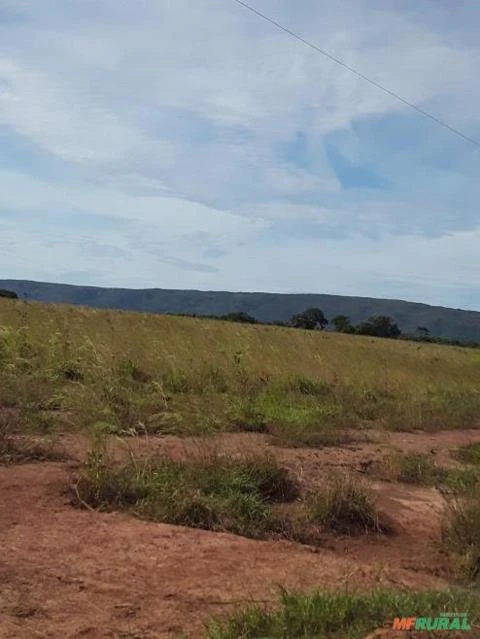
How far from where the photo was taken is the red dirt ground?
4.19m

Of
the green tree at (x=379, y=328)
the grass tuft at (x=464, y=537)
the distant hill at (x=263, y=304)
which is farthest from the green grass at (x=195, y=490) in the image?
the distant hill at (x=263, y=304)

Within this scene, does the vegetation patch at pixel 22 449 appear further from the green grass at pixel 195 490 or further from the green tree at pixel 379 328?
the green tree at pixel 379 328

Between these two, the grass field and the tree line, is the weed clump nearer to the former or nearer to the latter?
the grass field

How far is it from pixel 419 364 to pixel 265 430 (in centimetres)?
1596

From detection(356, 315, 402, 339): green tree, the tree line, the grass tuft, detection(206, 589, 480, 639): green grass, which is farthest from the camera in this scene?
detection(356, 315, 402, 339): green tree

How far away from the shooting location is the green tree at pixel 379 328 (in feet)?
167

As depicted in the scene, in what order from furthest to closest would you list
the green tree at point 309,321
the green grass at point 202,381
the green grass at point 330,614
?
the green tree at point 309,321, the green grass at point 202,381, the green grass at point 330,614

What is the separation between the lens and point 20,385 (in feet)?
34.7

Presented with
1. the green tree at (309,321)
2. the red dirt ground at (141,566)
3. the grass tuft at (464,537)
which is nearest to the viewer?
the red dirt ground at (141,566)

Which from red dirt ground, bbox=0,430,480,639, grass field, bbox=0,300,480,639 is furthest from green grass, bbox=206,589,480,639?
red dirt ground, bbox=0,430,480,639

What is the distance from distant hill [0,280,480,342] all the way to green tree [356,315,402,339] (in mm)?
33669

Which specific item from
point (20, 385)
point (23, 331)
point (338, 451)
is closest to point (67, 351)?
point (23, 331)

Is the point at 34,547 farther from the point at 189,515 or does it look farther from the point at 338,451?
the point at 338,451

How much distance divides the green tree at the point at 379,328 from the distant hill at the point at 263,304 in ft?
110
